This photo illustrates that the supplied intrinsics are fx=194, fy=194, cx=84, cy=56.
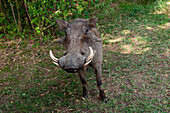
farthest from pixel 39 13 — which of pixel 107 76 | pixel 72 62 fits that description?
pixel 72 62

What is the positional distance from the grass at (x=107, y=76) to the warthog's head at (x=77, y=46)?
1.05 m

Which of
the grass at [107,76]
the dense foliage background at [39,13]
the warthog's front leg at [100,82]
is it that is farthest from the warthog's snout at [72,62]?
the dense foliage background at [39,13]

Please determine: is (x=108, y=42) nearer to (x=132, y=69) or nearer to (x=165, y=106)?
(x=132, y=69)

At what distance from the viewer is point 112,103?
3.43 metres

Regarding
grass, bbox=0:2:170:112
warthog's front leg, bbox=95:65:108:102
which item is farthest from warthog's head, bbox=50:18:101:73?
grass, bbox=0:2:170:112

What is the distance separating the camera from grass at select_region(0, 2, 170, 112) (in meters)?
3.48

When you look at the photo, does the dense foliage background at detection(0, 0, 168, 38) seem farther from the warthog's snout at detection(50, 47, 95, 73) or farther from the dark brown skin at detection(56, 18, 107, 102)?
the warthog's snout at detection(50, 47, 95, 73)

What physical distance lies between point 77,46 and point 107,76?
5.61 ft

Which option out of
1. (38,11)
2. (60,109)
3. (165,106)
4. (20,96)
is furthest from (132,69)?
(38,11)

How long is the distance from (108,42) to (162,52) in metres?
1.60

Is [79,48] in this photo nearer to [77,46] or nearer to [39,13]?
[77,46]

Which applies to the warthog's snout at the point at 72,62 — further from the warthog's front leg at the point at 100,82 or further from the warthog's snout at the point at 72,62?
the warthog's front leg at the point at 100,82

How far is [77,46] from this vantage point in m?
2.83

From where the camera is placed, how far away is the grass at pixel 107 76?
3477mm
